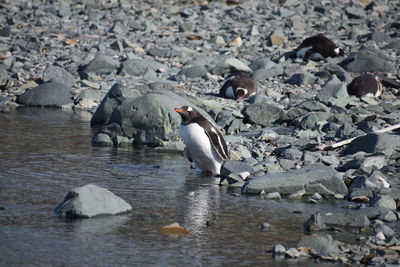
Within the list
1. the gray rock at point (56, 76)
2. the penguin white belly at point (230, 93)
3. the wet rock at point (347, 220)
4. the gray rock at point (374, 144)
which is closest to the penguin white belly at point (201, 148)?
the gray rock at point (374, 144)

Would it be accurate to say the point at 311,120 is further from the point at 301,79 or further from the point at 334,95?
the point at 301,79

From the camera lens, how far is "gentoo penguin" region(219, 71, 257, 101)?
16000 mm

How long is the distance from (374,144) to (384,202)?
2.59 meters

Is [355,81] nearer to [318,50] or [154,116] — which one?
[318,50]

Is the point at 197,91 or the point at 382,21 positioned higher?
the point at 382,21

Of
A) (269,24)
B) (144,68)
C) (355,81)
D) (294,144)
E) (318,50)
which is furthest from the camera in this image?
(269,24)

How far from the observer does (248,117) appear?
13680mm

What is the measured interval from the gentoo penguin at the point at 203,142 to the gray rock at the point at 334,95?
4825 mm

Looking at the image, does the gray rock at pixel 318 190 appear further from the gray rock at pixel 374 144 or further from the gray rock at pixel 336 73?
the gray rock at pixel 336 73

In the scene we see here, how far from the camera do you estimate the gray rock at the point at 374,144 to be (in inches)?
417

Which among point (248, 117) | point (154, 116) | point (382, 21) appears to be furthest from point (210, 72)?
point (382, 21)

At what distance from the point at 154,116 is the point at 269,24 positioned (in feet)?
45.3

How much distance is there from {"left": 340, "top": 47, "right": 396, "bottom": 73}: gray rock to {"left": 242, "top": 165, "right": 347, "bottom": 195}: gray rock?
34.1 ft

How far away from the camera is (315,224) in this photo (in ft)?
24.1
